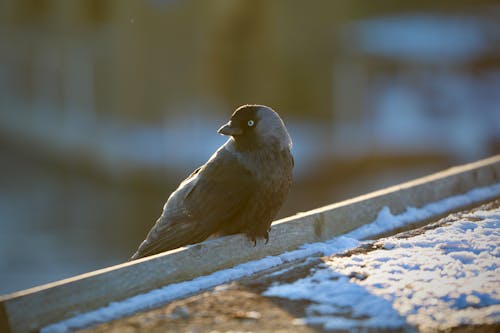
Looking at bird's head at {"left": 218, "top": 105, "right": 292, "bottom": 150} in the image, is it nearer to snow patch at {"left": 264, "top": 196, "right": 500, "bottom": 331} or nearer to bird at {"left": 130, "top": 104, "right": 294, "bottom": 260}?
bird at {"left": 130, "top": 104, "right": 294, "bottom": 260}

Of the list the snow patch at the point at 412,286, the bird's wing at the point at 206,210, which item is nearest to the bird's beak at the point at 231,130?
the bird's wing at the point at 206,210

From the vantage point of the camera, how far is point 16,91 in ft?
72.8

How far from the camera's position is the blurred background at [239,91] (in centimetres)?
1828

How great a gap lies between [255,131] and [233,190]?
38cm

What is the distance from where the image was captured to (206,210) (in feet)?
Result: 14.8

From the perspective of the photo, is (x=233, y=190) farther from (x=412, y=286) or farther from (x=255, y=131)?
(x=412, y=286)

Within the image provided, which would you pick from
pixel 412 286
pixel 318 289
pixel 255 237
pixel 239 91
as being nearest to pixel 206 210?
pixel 255 237

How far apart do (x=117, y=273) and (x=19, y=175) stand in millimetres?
19339

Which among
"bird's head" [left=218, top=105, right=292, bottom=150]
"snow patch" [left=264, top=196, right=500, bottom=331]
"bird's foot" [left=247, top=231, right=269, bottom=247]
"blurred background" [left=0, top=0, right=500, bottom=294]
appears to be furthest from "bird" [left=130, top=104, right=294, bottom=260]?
"blurred background" [left=0, top=0, right=500, bottom=294]

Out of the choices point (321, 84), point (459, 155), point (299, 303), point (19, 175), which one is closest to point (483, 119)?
point (459, 155)

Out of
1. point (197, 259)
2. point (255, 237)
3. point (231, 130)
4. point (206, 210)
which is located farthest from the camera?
point (231, 130)

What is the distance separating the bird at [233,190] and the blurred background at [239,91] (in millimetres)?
12997

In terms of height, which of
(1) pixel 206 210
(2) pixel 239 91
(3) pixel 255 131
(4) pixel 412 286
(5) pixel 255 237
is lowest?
(4) pixel 412 286

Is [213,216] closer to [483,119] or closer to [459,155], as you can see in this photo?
[459,155]
